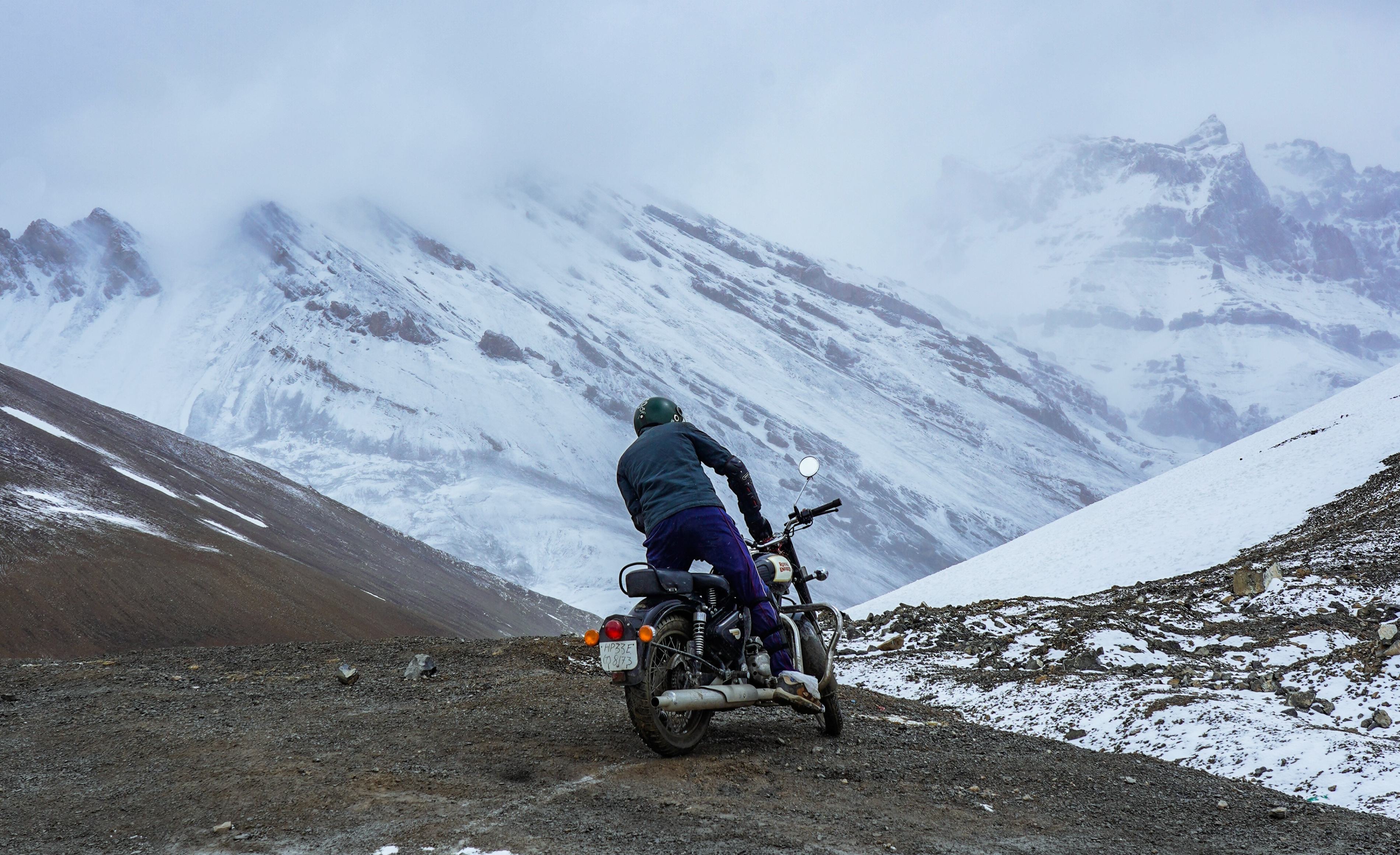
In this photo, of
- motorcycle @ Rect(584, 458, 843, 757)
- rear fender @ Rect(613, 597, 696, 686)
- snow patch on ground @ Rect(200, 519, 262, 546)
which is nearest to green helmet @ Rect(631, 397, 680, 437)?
motorcycle @ Rect(584, 458, 843, 757)

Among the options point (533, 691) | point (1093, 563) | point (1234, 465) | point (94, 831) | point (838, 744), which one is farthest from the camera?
point (1234, 465)

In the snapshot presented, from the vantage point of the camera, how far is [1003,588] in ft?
86.1

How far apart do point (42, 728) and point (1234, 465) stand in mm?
32468

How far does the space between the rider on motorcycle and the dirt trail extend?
84 centimetres

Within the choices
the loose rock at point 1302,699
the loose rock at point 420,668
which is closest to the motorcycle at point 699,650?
the loose rock at point 420,668

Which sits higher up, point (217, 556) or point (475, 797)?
point (475, 797)

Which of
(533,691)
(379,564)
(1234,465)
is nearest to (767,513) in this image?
(379,564)

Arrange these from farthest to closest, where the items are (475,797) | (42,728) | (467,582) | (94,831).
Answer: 1. (467,582)
2. (42,728)
3. (475,797)
4. (94,831)

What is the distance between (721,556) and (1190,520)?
2398 centimetres

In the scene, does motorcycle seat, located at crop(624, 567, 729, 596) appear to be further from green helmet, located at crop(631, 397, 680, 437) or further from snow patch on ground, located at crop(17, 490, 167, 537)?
snow patch on ground, located at crop(17, 490, 167, 537)

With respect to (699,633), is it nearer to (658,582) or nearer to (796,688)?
(658,582)

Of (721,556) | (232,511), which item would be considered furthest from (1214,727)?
(232,511)

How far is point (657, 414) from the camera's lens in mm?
7113

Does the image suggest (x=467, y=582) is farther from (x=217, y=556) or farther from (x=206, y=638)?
(x=206, y=638)
